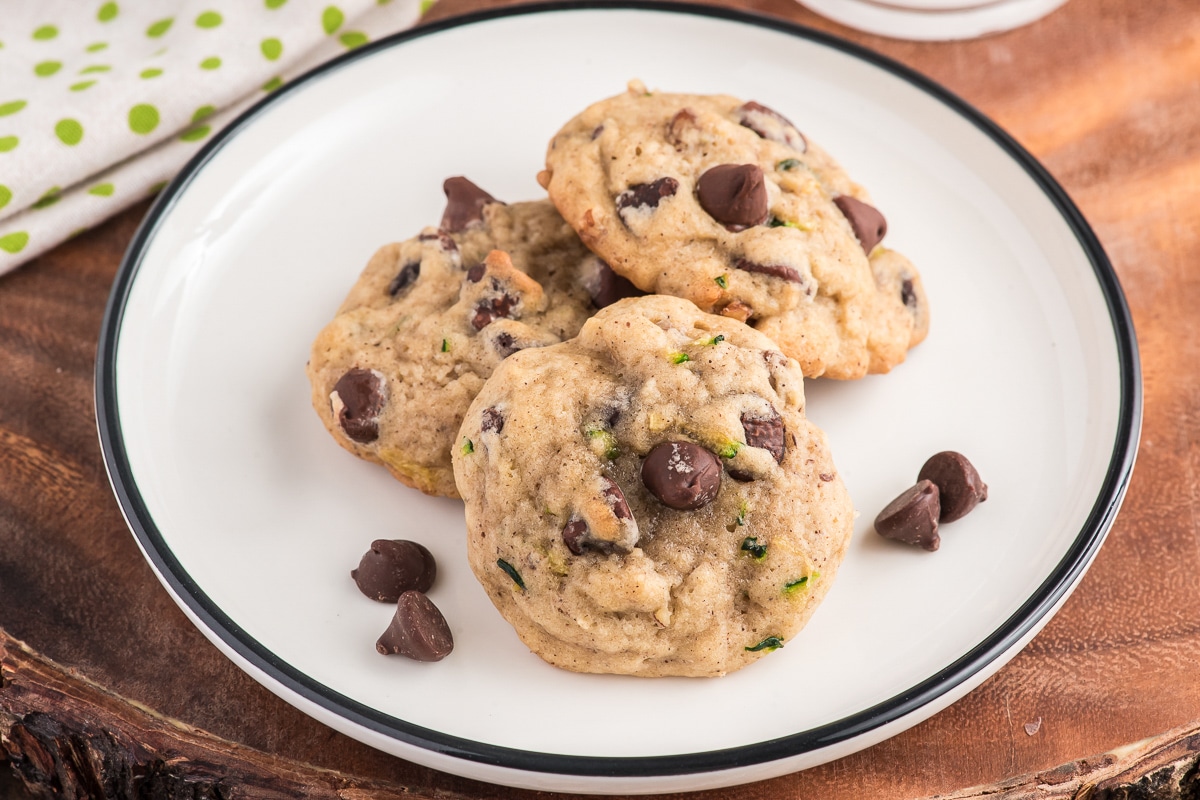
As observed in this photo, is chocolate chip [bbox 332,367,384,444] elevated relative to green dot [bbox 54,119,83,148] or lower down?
elevated

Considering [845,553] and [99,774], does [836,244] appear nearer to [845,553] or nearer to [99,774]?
[845,553]

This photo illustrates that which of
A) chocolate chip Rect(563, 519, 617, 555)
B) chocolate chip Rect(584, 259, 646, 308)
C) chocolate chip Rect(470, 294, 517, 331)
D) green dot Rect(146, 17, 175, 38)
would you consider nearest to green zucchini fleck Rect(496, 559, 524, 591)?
chocolate chip Rect(563, 519, 617, 555)

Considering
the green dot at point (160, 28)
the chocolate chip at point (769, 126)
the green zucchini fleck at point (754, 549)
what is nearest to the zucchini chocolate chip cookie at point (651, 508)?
the green zucchini fleck at point (754, 549)

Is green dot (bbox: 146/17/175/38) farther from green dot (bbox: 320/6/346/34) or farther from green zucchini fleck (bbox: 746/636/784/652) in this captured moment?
green zucchini fleck (bbox: 746/636/784/652)

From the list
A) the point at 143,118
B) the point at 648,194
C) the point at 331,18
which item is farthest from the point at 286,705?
the point at 331,18

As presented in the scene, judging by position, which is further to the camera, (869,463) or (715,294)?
(869,463)

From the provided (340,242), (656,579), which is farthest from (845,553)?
(340,242)

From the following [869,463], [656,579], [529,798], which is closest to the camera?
[656,579]
